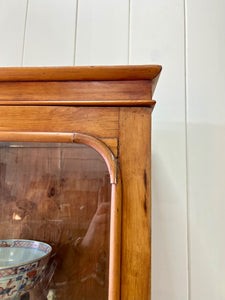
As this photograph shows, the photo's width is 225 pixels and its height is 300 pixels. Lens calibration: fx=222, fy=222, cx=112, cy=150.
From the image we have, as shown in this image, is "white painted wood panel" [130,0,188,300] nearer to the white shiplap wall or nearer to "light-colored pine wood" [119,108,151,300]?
the white shiplap wall

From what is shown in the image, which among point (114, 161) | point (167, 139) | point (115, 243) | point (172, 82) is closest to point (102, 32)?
point (172, 82)

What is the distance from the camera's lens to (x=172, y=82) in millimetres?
Result: 634

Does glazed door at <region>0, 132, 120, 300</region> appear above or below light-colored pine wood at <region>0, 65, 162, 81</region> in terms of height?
below

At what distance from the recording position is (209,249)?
560mm

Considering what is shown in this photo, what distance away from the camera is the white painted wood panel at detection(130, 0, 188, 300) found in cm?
56

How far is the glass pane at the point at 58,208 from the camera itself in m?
0.38

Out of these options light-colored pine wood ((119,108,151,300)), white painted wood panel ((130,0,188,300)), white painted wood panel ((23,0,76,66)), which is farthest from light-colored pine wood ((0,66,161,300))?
white painted wood panel ((23,0,76,66))

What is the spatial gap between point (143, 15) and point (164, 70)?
19 centimetres

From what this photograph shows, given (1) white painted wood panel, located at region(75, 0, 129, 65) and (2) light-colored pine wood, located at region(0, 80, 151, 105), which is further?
(1) white painted wood panel, located at region(75, 0, 129, 65)

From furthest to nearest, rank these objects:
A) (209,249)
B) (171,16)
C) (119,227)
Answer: (171,16), (209,249), (119,227)

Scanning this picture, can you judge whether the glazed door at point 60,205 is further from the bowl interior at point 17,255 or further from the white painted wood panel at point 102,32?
the white painted wood panel at point 102,32

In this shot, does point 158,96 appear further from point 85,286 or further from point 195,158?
point 85,286

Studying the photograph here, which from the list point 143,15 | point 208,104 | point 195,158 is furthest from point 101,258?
point 143,15

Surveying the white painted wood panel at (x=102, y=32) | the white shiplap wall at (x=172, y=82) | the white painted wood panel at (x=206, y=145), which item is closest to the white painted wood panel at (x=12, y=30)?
the white shiplap wall at (x=172, y=82)
